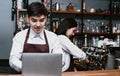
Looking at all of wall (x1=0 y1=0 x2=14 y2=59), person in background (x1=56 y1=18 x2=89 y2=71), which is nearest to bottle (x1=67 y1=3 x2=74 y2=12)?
wall (x1=0 y1=0 x2=14 y2=59)

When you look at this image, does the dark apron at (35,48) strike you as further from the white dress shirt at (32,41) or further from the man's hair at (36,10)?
the man's hair at (36,10)

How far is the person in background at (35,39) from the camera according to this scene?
7.64 feet

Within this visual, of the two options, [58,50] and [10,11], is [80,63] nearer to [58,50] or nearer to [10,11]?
[58,50]

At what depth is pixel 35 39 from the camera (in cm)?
249

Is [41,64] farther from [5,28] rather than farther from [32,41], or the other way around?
[5,28]

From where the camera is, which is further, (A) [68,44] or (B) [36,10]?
(A) [68,44]

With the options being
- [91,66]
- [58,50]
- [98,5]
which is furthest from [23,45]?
[98,5]

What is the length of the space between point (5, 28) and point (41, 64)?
432 centimetres

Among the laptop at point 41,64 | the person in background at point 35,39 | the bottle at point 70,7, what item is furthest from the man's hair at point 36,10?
the bottle at point 70,7

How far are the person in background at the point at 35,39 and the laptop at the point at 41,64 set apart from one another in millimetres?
410

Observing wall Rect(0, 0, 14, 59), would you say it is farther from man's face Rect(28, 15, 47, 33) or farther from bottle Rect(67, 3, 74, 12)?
man's face Rect(28, 15, 47, 33)

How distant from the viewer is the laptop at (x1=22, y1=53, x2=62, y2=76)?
1819 millimetres

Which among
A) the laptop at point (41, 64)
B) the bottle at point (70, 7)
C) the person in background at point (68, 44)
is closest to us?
the laptop at point (41, 64)

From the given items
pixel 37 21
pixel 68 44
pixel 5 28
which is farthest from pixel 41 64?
pixel 5 28
